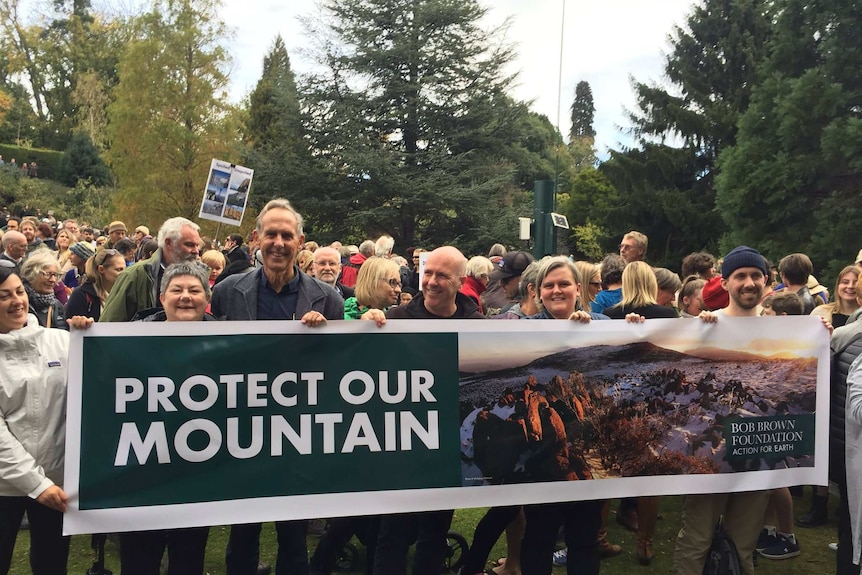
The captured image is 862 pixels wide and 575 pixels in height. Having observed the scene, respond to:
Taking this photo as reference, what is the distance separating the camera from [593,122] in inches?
4161

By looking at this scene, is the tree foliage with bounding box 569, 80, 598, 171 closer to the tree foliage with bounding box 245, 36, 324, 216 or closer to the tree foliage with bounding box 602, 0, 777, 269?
the tree foliage with bounding box 602, 0, 777, 269

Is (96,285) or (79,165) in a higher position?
(79,165)

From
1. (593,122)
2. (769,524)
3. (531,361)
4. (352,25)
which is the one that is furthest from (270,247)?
(593,122)

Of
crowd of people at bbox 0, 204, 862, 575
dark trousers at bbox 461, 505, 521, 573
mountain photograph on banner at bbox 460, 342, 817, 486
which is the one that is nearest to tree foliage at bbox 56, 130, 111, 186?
crowd of people at bbox 0, 204, 862, 575

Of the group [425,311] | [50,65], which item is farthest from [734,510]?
[50,65]

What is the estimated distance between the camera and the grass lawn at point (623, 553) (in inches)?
177

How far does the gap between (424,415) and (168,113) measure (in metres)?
28.1

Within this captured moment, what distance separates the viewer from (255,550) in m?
3.35

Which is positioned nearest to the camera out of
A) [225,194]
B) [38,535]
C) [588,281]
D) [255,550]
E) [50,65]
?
[38,535]

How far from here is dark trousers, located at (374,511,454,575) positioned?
3.39 metres

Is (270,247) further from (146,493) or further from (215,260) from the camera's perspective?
(215,260)

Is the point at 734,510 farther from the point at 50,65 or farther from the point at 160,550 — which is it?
the point at 50,65

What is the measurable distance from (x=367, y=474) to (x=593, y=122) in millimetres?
108541

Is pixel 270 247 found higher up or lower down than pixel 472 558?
higher up
